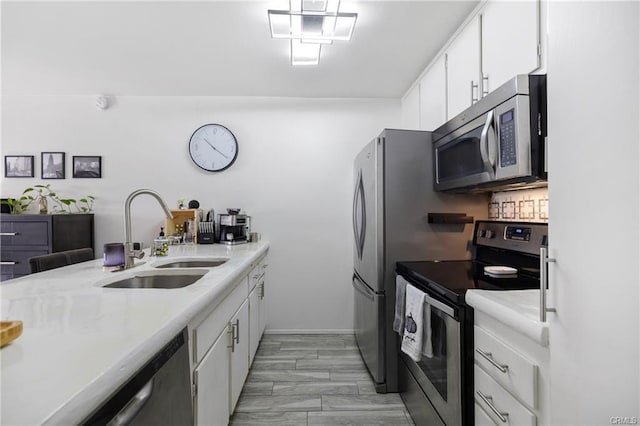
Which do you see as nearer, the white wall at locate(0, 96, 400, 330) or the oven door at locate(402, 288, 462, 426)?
the oven door at locate(402, 288, 462, 426)

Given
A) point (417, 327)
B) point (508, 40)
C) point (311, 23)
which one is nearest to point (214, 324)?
point (417, 327)

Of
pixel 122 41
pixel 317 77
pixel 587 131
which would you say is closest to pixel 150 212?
pixel 122 41

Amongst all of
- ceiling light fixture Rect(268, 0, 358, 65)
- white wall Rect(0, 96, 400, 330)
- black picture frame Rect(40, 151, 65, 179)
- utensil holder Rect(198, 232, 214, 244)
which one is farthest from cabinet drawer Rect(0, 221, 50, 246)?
ceiling light fixture Rect(268, 0, 358, 65)

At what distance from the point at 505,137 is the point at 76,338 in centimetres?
160

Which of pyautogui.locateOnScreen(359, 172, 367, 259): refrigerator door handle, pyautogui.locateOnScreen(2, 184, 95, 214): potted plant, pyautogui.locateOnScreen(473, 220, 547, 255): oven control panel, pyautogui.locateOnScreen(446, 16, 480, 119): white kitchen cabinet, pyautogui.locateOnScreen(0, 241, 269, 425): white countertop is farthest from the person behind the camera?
Result: pyautogui.locateOnScreen(2, 184, 95, 214): potted plant

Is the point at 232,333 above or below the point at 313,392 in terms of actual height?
above

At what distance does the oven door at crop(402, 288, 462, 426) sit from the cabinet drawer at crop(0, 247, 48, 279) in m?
3.08

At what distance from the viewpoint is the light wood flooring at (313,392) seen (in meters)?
1.83

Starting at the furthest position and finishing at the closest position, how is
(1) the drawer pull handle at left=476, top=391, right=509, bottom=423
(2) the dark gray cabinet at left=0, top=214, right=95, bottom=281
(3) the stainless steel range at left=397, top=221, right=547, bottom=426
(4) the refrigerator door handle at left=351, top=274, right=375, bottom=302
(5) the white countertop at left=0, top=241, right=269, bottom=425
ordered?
1. (2) the dark gray cabinet at left=0, top=214, right=95, bottom=281
2. (4) the refrigerator door handle at left=351, top=274, right=375, bottom=302
3. (3) the stainless steel range at left=397, top=221, right=547, bottom=426
4. (1) the drawer pull handle at left=476, top=391, right=509, bottom=423
5. (5) the white countertop at left=0, top=241, right=269, bottom=425

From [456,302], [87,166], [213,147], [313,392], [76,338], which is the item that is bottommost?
[313,392]

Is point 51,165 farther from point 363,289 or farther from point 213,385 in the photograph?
point 363,289

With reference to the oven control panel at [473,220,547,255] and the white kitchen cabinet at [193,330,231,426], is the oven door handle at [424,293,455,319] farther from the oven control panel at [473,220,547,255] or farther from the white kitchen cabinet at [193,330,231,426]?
the white kitchen cabinet at [193,330,231,426]

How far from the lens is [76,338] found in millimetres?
670

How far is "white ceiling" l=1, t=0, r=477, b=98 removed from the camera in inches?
71.4
